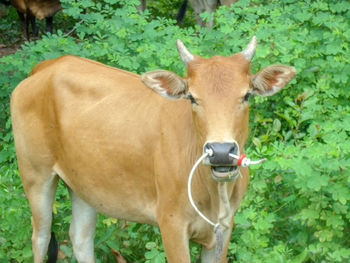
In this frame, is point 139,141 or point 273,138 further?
point 273,138

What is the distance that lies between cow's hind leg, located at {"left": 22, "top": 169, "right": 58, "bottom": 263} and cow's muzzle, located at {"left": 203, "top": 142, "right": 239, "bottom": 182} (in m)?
1.81

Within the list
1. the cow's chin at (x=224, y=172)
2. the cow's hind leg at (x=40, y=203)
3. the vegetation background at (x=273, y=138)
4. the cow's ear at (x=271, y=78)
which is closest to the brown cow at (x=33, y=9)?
the vegetation background at (x=273, y=138)

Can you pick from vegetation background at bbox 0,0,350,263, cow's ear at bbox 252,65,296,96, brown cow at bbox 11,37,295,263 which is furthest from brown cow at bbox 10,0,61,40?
cow's ear at bbox 252,65,296,96

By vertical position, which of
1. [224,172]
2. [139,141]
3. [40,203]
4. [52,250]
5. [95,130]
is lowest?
[52,250]

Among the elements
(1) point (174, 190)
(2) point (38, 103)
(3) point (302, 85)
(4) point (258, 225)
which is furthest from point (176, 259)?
(3) point (302, 85)

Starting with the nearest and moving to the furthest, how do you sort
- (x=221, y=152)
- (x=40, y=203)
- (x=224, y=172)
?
(x=221, y=152)
(x=224, y=172)
(x=40, y=203)

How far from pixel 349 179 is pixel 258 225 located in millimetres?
788

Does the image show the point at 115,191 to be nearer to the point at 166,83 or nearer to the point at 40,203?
the point at 40,203

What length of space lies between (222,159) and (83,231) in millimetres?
2108

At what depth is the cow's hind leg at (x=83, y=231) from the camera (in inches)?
199

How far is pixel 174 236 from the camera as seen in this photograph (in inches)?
157

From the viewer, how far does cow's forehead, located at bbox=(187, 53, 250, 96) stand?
3.62 meters

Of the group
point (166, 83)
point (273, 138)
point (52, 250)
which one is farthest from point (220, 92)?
point (52, 250)

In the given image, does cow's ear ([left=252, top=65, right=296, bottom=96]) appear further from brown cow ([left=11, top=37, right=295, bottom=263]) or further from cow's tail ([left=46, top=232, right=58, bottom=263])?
cow's tail ([left=46, top=232, right=58, bottom=263])
